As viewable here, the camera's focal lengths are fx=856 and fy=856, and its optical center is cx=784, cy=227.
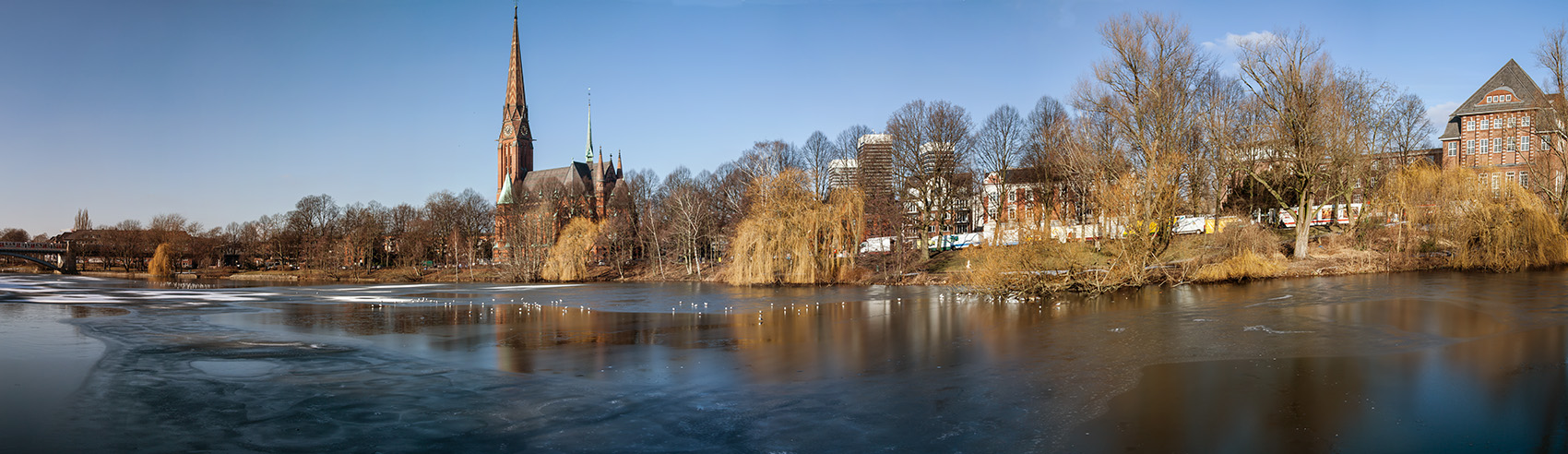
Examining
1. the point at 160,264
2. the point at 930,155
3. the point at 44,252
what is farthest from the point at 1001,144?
the point at 44,252

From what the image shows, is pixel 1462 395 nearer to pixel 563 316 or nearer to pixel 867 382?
pixel 867 382

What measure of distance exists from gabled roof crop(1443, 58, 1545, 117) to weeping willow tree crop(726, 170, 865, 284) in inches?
2423

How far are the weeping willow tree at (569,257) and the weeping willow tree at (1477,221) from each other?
45.0 metres

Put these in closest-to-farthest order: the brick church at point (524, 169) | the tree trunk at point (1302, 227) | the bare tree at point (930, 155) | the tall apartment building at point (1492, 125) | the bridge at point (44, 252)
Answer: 1. the tree trunk at point (1302, 227)
2. the bare tree at point (930, 155)
3. the tall apartment building at point (1492, 125)
4. the bridge at point (44, 252)
5. the brick church at point (524, 169)

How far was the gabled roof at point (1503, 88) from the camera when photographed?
230 ft

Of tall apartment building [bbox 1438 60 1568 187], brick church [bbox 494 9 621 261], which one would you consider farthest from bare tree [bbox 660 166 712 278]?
tall apartment building [bbox 1438 60 1568 187]

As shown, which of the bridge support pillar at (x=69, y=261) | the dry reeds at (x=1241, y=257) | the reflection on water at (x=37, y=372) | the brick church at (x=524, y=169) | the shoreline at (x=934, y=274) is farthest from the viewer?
the brick church at (x=524, y=169)

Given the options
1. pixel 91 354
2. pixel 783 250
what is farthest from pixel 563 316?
pixel 783 250

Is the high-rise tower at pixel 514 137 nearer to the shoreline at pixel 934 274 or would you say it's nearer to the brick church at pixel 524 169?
the brick church at pixel 524 169

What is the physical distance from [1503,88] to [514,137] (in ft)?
353

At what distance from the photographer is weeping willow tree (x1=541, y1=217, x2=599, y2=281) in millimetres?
57500

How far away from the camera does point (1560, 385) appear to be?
32.4 feet

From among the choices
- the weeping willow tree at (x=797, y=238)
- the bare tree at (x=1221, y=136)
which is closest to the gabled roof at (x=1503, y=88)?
the bare tree at (x=1221, y=136)

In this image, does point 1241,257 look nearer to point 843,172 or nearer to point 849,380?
point 849,380
